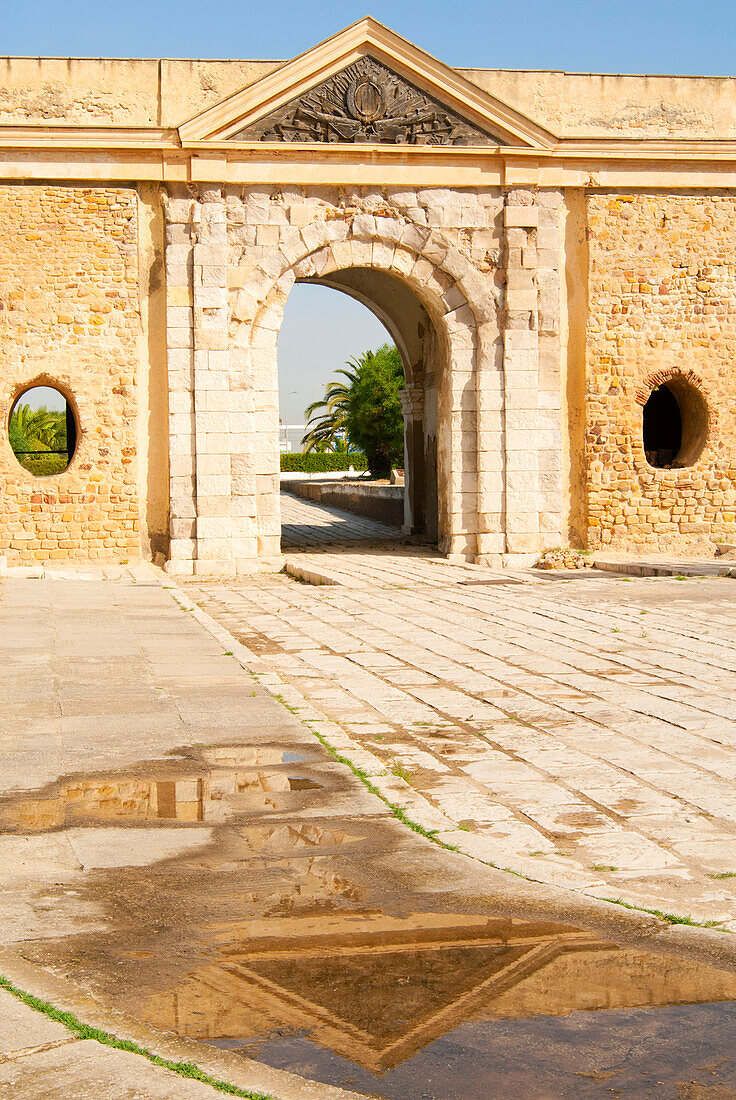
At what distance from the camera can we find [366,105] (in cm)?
1467

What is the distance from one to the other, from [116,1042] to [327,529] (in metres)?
17.9

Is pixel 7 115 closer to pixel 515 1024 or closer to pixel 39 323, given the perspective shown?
pixel 39 323

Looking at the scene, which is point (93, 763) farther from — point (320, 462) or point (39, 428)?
point (320, 462)

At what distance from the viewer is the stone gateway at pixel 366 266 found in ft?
46.5

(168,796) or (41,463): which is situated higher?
(41,463)

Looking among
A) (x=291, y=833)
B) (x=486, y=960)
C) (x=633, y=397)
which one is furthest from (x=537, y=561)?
(x=486, y=960)

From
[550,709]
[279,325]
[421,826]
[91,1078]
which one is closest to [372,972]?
[91,1078]

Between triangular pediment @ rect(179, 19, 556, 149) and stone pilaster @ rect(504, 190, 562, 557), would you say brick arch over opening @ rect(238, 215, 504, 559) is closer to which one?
stone pilaster @ rect(504, 190, 562, 557)

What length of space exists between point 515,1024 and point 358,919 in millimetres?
812

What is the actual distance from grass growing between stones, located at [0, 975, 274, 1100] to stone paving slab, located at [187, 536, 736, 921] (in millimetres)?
1702

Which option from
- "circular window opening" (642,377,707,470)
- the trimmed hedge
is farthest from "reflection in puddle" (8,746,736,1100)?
the trimmed hedge

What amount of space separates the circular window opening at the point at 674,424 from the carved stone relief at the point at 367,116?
13.8ft

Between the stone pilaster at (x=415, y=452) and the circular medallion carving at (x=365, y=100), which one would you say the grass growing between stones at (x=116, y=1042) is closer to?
the circular medallion carving at (x=365, y=100)

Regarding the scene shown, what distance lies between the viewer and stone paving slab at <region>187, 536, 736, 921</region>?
4.49m
